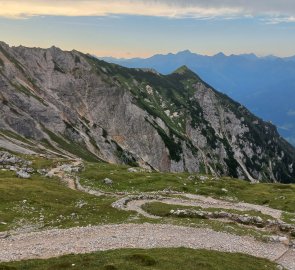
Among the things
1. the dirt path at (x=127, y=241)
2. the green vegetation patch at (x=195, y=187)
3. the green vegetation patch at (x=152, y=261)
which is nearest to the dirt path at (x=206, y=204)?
the green vegetation patch at (x=195, y=187)

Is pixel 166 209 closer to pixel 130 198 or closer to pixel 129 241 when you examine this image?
pixel 130 198

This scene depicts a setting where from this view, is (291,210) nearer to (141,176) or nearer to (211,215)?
(211,215)

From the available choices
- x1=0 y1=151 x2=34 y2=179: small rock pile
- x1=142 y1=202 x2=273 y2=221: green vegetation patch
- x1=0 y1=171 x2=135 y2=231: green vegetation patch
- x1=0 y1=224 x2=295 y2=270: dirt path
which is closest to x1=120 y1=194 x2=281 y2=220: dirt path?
x1=142 y1=202 x2=273 y2=221: green vegetation patch

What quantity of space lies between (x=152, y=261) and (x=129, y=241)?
28.0 ft

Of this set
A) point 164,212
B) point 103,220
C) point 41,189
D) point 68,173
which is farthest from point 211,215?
point 68,173

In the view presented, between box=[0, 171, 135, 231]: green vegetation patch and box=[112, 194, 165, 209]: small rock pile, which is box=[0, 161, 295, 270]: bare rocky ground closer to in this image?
box=[0, 171, 135, 231]: green vegetation patch

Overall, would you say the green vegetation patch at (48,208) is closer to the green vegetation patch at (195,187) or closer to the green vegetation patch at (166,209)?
the green vegetation patch at (166,209)

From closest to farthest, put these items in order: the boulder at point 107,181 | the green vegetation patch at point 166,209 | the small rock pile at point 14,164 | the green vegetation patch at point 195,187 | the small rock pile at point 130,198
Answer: the green vegetation patch at point 166,209 < the small rock pile at point 130,198 < the green vegetation patch at point 195,187 < the boulder at point 107,181 < the small rock pile at point 14,164

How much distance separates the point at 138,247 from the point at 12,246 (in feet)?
38.9

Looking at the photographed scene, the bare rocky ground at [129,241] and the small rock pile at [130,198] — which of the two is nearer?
the bare rocky ground at [129,241]

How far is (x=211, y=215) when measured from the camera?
2420 inches

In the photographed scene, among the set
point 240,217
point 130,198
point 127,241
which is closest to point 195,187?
point 130,198

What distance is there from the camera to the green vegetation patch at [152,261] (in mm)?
33938

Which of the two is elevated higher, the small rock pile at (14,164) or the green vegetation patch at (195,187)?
the small rock pile at (14,164)
